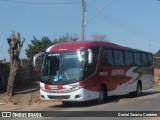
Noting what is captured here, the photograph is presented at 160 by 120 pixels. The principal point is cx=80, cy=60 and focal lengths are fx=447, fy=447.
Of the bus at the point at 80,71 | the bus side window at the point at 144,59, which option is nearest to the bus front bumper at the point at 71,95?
the bus at the point at 80,71

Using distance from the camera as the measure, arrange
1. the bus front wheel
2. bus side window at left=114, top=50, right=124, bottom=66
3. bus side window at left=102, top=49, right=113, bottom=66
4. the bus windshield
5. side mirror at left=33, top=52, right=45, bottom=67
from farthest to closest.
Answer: bus side window at left=114, top=50, right=124, bottom=66 → bus side window at left=102, top=49, right=113, bottom=66 → the bus front wheel → side mirror at left=33, top=52, right=45, bottom=67 → the bus windshield

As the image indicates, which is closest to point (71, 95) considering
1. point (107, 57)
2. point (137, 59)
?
point (107, 57)

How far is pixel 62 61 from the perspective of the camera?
67.1 ft

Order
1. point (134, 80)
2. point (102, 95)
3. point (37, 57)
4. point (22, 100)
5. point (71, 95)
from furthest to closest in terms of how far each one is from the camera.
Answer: point (134, 80) → point (22, 100) → point (102, 95) → point (37, 57) → point (71, 95)

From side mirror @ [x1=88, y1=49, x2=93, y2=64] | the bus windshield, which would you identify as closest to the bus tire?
side mirror @ [x1=88, y1=49, x2=93, y2=64]

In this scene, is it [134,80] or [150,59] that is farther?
[150,59]

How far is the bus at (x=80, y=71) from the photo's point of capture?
1998cm

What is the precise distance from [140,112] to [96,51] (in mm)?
5005

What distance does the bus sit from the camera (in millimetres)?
19984

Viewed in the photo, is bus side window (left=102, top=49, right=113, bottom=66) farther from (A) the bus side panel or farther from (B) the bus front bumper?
(B) the bus front bumper

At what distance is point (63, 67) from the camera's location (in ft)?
66.6

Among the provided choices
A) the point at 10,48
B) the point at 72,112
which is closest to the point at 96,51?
the point at 72,112

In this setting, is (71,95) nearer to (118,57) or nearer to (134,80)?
(118,57)

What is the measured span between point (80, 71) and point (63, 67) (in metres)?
0.83
